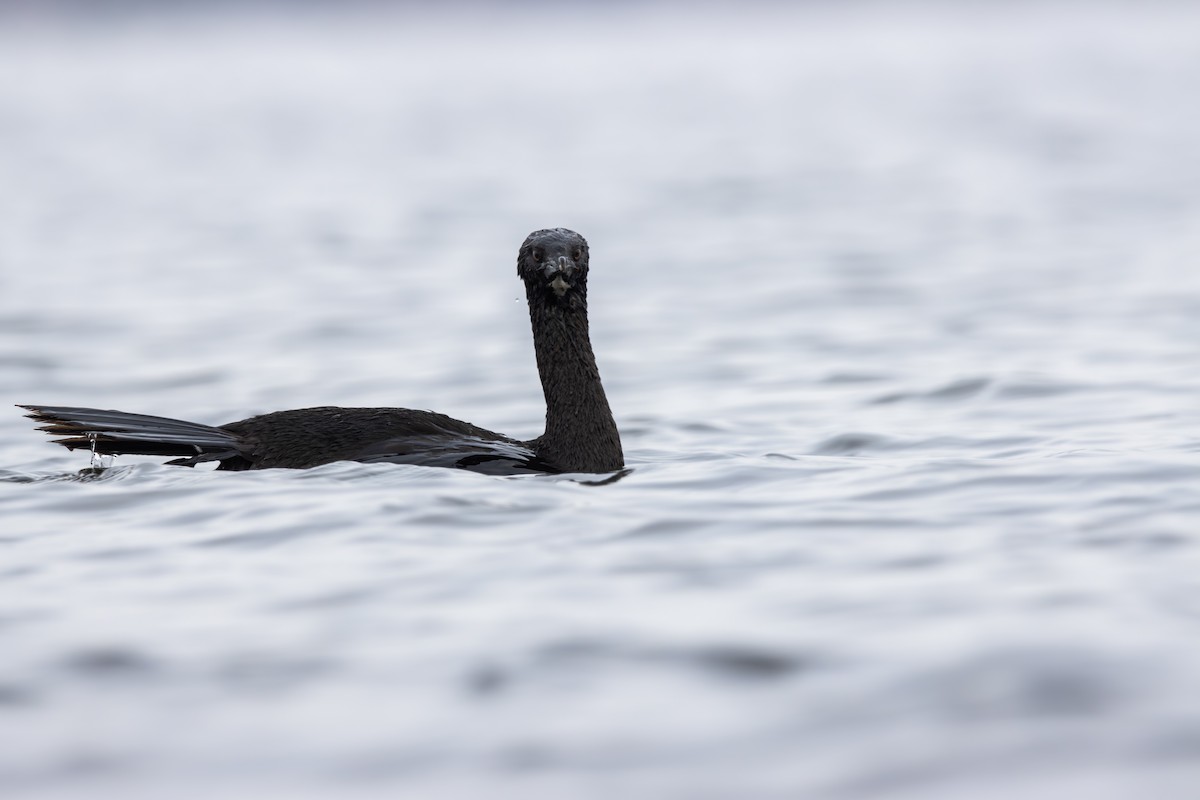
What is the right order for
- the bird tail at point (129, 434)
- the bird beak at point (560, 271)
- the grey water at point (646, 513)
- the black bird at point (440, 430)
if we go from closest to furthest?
the grey water at point (646, 513) < the bird tail at point (129, 434) < the black bird at point (440, 430) < the bird beak at point (560, 271)

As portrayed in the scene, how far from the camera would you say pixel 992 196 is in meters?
27.4

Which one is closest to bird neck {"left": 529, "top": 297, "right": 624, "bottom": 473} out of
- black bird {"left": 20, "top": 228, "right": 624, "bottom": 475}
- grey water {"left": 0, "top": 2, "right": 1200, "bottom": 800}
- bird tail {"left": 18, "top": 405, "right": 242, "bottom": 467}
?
black bird {"left": 20, "top": 228, "right": 624, "bottom": 475}

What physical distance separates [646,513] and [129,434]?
2.47 meters

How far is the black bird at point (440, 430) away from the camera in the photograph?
26.0ft

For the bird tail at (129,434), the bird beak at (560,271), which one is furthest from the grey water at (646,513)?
the bird beak at (560,271)

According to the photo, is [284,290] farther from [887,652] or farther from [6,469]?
[887,652]

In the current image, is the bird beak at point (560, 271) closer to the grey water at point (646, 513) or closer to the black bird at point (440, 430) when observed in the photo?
the black bird at point (440, 430)

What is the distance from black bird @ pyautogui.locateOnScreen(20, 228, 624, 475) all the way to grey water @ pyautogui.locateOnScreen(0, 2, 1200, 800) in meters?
0.20

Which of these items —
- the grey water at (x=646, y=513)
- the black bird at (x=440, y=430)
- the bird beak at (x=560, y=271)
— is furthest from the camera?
the bird beak at (x=560, y=271)

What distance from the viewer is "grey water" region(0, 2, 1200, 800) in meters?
4.72

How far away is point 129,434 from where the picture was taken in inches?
310

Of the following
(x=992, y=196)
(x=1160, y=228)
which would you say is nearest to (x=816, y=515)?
(x=1160, y=228)

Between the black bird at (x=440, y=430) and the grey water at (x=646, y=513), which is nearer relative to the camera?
the grey water at (x=646, y=513)

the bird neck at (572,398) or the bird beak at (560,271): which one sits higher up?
the bird beak at (560,271)
